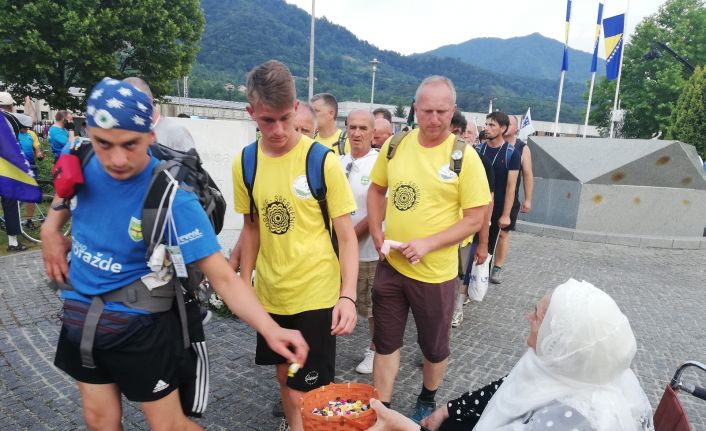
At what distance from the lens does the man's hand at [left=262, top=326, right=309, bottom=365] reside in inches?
66.4

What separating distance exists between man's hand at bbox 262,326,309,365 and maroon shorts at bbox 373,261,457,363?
46.4 inches

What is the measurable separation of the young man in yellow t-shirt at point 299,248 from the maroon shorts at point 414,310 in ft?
1.72

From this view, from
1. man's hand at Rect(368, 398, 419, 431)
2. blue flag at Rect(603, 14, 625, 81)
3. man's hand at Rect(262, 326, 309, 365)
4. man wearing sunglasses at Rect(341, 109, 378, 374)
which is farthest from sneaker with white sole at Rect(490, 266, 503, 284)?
blue flag at Rect(603, 14, 625, 81)

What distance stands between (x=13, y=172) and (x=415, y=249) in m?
4.77

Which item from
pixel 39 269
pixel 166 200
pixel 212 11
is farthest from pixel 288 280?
pixel 212 11

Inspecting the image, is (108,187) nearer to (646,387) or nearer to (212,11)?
(646,387)

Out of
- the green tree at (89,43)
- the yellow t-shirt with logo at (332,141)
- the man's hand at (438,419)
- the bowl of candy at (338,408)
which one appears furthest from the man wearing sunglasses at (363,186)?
the green tree at (89,43)

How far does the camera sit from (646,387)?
3645mm

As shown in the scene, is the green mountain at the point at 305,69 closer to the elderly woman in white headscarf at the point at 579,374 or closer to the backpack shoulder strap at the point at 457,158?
the backpack shoulder strap at the point at 457,158

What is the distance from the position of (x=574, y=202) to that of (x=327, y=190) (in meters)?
9.05

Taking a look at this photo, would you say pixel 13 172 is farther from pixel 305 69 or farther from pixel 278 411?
pixel 305 69

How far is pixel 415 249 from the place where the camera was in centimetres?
259

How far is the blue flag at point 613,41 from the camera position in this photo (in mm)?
17844

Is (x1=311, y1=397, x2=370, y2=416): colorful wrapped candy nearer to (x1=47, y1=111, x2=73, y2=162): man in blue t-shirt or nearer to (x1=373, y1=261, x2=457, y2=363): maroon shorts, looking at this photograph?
(x1=373, y1=261, x2=457, y2=363): maroon shorts
